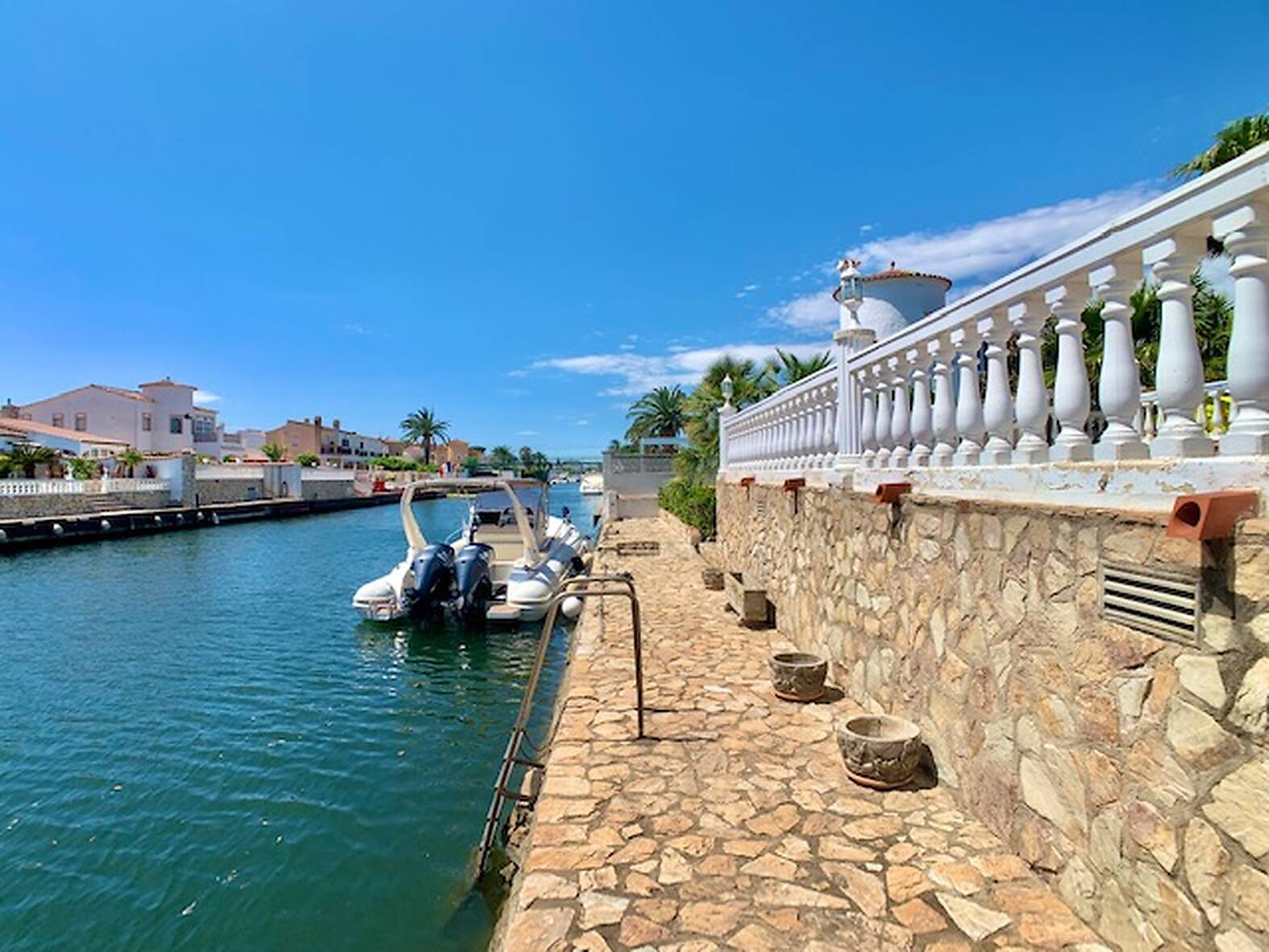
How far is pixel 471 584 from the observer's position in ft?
44.0

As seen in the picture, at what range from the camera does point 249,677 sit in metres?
10.8

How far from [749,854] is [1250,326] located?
3126mm

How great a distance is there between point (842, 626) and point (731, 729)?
4.56 feet

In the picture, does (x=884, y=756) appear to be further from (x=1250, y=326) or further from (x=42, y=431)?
(x=42, y=431)

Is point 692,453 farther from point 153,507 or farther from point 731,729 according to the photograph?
point 153,507

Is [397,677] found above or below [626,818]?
below

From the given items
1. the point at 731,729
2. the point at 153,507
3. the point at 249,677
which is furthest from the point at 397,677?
the point at 153,507

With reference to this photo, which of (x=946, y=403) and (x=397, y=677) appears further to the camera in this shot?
(x=397, y=677)

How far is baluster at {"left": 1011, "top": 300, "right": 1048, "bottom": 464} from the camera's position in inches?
133

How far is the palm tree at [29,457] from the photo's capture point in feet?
123

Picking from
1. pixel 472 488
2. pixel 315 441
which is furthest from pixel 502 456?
pixel 472 488

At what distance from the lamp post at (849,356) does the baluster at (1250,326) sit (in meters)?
3.54

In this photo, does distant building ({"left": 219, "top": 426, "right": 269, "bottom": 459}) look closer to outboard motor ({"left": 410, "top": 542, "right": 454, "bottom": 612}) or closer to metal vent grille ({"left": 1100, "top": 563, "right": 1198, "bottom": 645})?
outboard motor ({"left": 410, "top": 542, "right": 454, "bottom": 612})

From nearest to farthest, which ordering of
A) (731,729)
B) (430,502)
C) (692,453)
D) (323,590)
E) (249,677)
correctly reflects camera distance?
(731,729) → (249,677) → (323,590) → (692,453) → (430,502)
